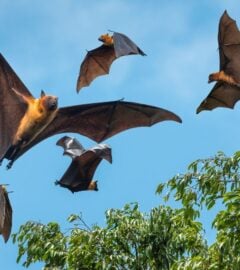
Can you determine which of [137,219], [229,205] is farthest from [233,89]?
[229,205]

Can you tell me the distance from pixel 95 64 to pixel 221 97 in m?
2.65

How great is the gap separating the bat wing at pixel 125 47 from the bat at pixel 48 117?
956 mm

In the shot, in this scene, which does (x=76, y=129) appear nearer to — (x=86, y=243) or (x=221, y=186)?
(x=221, y=186)

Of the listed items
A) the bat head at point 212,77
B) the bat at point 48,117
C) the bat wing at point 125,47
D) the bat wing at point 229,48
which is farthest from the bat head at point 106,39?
the bat wing at point 229,48

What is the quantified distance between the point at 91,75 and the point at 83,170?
5.01ft

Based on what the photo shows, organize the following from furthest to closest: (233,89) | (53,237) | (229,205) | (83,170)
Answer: (53,237) < (233,89) < (83,170) < (229,205)

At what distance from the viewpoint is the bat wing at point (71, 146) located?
1214 cm

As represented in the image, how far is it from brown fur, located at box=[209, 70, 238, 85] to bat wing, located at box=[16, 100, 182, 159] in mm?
1985

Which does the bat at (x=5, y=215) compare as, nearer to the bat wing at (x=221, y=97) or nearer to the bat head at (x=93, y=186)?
the bat head at (x=93, y=186)

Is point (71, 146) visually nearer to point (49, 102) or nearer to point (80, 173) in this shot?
point (80, 173)

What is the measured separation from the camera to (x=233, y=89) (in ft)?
40.8

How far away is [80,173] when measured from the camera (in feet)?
37.9

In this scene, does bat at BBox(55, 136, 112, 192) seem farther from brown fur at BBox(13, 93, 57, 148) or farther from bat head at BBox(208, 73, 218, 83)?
brown fur at BBox(13, 93, 57, 148)

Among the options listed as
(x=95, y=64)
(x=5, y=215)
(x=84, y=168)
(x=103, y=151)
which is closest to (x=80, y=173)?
(x=84, y=168)
